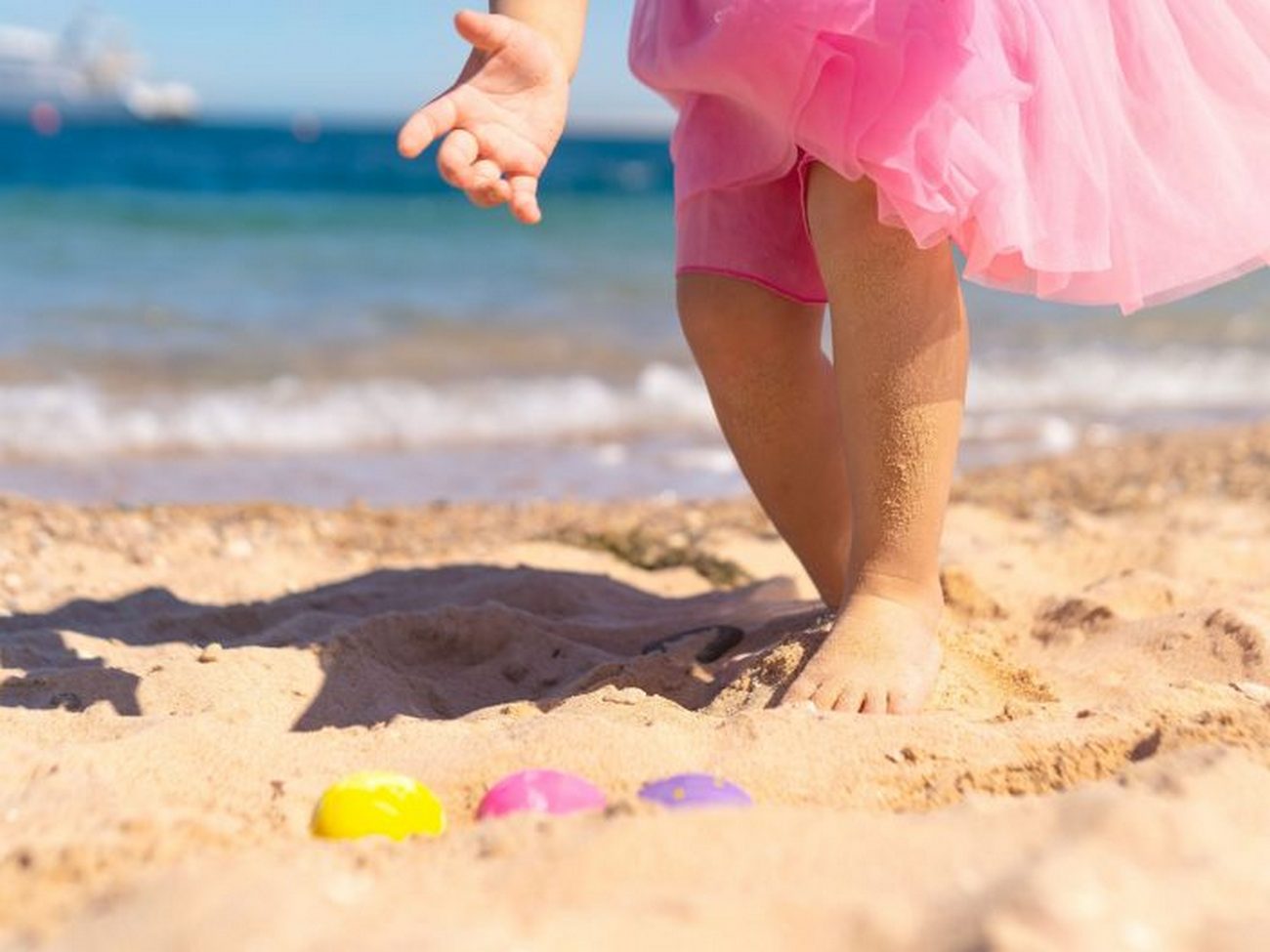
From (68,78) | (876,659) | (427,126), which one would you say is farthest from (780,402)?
(68,78)

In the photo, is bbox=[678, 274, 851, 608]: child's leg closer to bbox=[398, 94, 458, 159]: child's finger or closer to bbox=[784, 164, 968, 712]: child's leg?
bbox=[784, 164, 968, 712]: child's leg

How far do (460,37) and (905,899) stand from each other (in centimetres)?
115

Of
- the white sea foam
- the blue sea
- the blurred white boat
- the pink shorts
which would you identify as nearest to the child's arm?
the pink shorts

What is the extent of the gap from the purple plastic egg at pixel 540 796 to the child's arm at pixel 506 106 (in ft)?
2.00

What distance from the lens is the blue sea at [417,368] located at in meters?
5.08

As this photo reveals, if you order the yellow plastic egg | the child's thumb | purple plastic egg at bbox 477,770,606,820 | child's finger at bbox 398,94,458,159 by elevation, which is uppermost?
the child's thumb

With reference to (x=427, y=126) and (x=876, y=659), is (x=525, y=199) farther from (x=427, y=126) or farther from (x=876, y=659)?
(x=876, y=659)

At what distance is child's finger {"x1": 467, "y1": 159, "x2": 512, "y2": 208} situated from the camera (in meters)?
1.84

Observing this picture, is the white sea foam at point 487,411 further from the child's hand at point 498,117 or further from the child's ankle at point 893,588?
the child's hand at point 498,117

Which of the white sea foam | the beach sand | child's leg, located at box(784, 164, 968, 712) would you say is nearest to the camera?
the beach sand

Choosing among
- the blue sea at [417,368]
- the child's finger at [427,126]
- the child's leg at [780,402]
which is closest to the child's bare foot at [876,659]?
the child's leg at [780,402]

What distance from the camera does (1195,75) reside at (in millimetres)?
2090

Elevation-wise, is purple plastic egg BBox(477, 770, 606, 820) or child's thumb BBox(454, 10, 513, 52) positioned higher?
child's thumb BBox(454, 10, 513, 52)

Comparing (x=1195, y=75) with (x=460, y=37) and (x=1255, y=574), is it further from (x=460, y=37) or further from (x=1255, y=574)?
(x=1255, y=574)
